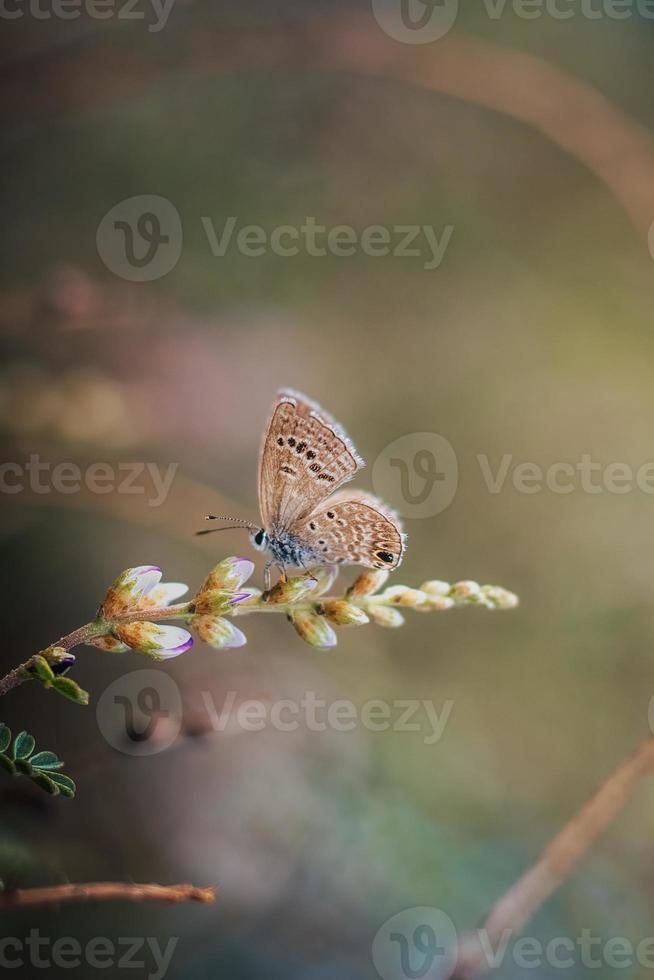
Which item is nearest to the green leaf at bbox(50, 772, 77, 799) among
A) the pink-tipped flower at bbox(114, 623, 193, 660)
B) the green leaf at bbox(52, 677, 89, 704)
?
the green leaf at bbox(52, 677, 89, 704)

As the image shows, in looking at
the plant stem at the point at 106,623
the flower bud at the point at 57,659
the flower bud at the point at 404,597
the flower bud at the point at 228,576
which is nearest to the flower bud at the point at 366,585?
the flower bud at the point at 404,597

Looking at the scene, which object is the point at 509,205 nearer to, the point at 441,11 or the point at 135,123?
Result: the point at 441,11

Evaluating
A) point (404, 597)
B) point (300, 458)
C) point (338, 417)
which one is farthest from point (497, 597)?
point (338, 417)

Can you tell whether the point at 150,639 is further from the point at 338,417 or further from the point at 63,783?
the point at 338,417

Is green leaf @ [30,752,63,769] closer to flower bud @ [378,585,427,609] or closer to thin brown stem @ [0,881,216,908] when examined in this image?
thin brown stem @ [0,881,216,908]

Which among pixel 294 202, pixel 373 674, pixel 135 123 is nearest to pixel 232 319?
pixel 294 202

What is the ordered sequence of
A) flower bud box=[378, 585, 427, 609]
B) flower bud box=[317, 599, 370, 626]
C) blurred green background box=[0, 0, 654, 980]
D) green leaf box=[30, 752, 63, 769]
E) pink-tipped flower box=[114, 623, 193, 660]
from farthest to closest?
blurred green background box=[0, 0, 654, 980] → flower bud box=[378, 585, 427, 609] → flower bud box=[317, 599, 370, 626] → pink-tipped flower box=[114, 623, 193, 660] → green leaf box=[30, 752, 63, 769]

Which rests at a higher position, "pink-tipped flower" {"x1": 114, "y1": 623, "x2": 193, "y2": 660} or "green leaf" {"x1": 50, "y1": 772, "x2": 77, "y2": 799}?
"pink-tipped flower" {"x1": 114, "y1": 623, "x2": 193, "y2": 660}
